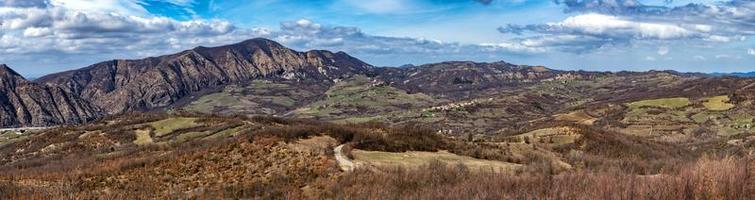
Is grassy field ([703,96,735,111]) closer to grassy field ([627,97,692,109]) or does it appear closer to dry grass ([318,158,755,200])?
grassy field ([627,97,692,109])

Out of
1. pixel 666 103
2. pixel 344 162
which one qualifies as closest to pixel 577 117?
pixel 666 103

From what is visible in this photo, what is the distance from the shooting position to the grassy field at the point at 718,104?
164 m

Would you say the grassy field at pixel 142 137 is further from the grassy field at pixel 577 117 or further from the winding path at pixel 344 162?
the grassy field at pixel 577 117

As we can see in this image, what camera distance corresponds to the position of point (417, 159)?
32.8m

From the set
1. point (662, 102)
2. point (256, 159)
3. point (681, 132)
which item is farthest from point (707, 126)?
point (256, 159)

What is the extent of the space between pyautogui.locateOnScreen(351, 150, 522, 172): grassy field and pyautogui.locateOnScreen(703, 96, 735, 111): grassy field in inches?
5937

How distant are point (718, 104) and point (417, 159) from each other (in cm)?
16252

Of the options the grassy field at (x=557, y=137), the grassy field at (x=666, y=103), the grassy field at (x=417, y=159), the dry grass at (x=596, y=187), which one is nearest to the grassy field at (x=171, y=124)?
the grassy field at (x=557, y=137)

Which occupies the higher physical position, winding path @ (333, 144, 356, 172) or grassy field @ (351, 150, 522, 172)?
winding path @ (333, 144, 356, 172)

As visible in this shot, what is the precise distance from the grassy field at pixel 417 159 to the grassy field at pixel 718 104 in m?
151

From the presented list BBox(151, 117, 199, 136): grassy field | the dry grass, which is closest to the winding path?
the dry grass

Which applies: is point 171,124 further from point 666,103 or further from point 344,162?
point 666,103

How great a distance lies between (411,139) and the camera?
3769cm

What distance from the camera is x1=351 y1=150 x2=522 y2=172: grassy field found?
30.0 meters
